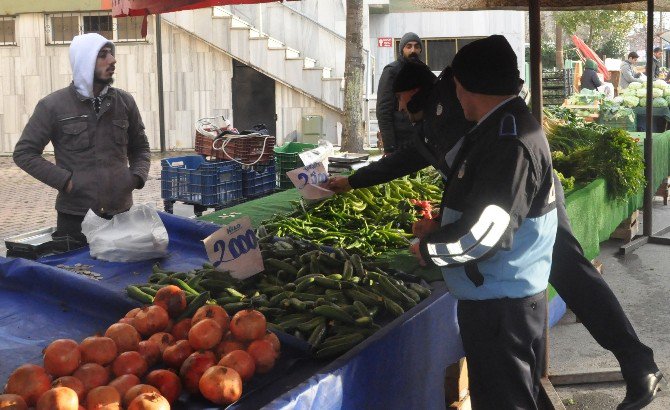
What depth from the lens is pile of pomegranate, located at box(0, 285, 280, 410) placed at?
274 centimetres

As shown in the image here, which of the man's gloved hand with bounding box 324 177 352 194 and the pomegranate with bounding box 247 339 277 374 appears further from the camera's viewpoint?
the man's gloved hand with bounding box 324 177 352 194

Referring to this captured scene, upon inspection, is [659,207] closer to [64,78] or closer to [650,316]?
[650,316]

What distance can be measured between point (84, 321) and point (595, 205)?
4.99 metres

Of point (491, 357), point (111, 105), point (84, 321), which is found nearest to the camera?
point (491, 357)

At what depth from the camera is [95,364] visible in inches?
116

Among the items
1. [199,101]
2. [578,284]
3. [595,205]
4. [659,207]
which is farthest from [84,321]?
[199,101]

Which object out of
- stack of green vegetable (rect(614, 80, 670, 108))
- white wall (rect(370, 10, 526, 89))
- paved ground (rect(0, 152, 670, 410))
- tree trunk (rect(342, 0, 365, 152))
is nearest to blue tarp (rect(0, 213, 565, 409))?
paved ground (rect(0, 152, 670, 410))

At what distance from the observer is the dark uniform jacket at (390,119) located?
8758mm

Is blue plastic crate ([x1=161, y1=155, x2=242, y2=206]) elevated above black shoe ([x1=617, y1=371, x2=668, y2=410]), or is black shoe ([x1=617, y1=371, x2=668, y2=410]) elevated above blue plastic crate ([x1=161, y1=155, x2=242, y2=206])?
blue plastic crate ([x1=161, y1=155, x2=242, y2=206])

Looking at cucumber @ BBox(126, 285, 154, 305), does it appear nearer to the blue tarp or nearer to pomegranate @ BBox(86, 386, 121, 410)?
the blue tarp

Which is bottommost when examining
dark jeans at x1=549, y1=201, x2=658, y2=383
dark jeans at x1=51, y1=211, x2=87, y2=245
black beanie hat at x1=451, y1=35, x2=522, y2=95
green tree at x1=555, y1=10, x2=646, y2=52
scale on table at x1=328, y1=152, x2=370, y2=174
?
dark jeans at x1=549, y1=201, x2=658, y2=383

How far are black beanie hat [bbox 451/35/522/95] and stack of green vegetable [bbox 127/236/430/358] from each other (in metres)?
1.11

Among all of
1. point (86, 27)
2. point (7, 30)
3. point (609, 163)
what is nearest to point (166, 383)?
point (609, 163)

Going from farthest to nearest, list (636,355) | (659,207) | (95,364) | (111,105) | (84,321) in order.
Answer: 1. (659,207)
2. (111,105)
3. (636,355)
4. (84,321)
5. (95,364)
